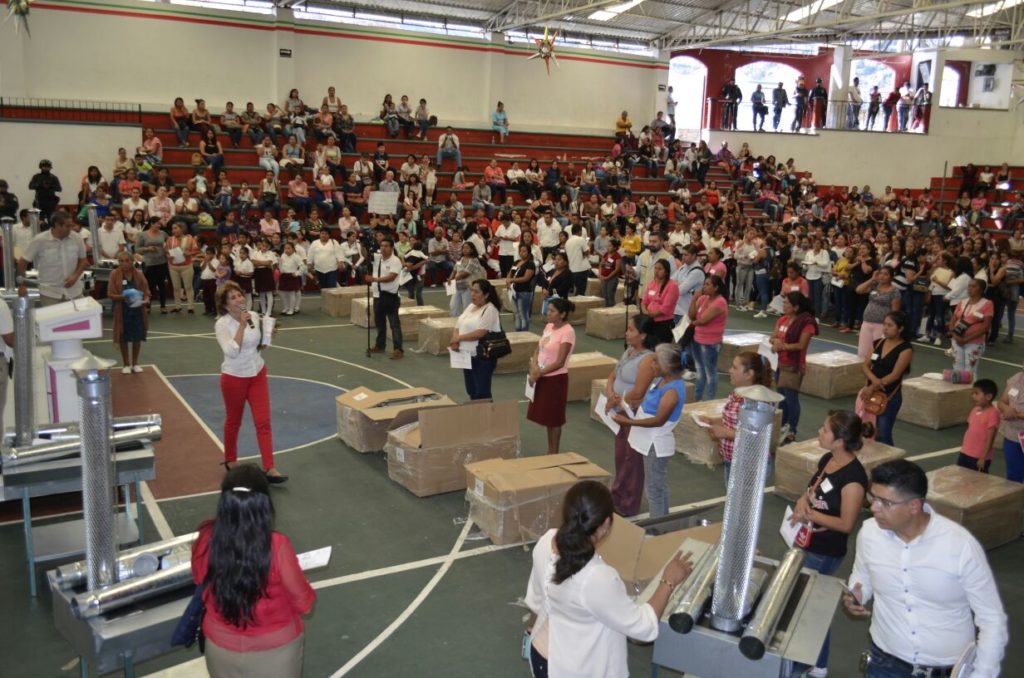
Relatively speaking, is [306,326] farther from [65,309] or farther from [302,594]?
[302,594]

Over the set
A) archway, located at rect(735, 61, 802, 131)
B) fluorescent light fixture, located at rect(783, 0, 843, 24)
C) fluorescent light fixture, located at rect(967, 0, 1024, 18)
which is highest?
fluorescent light fixture, located at rect(967, 0, 1024, 18)

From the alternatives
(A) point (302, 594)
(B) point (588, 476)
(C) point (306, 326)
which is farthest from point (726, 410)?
(C) point (306, 326)

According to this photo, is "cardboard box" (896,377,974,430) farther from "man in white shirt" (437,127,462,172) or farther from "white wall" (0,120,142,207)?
"white wall" (0,120,142,207)

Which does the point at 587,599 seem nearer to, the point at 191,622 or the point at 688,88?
the point at 191,622

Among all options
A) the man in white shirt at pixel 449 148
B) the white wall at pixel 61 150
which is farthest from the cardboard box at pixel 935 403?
the white wall at pixel 61 150

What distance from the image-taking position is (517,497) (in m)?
6.66

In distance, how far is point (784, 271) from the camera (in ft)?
57.0

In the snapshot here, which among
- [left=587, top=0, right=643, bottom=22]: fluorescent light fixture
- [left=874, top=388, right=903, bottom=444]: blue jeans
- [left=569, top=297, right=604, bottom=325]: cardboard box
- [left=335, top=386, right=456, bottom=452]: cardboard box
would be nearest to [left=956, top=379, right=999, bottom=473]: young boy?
[left=874, top=388, right=903, bottom=444]: blue jeans

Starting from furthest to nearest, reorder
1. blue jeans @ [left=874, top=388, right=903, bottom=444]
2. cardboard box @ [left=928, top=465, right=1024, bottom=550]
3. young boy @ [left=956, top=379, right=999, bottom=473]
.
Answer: blue jeans @ [left=874, top=388, right=903, bottom=444], young boy @ [left=956, top=379, right=999, bottom=473], cardboard box @ [left=928, top=465, right=1024, bottom=550]

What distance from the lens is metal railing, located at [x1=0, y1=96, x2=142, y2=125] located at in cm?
2009

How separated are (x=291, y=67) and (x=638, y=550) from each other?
22181 millimetres

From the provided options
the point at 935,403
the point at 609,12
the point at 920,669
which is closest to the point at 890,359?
the point at 935,403

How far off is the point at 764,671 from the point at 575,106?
93.9 feet

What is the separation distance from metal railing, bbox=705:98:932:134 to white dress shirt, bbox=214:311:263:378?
27.5 m
